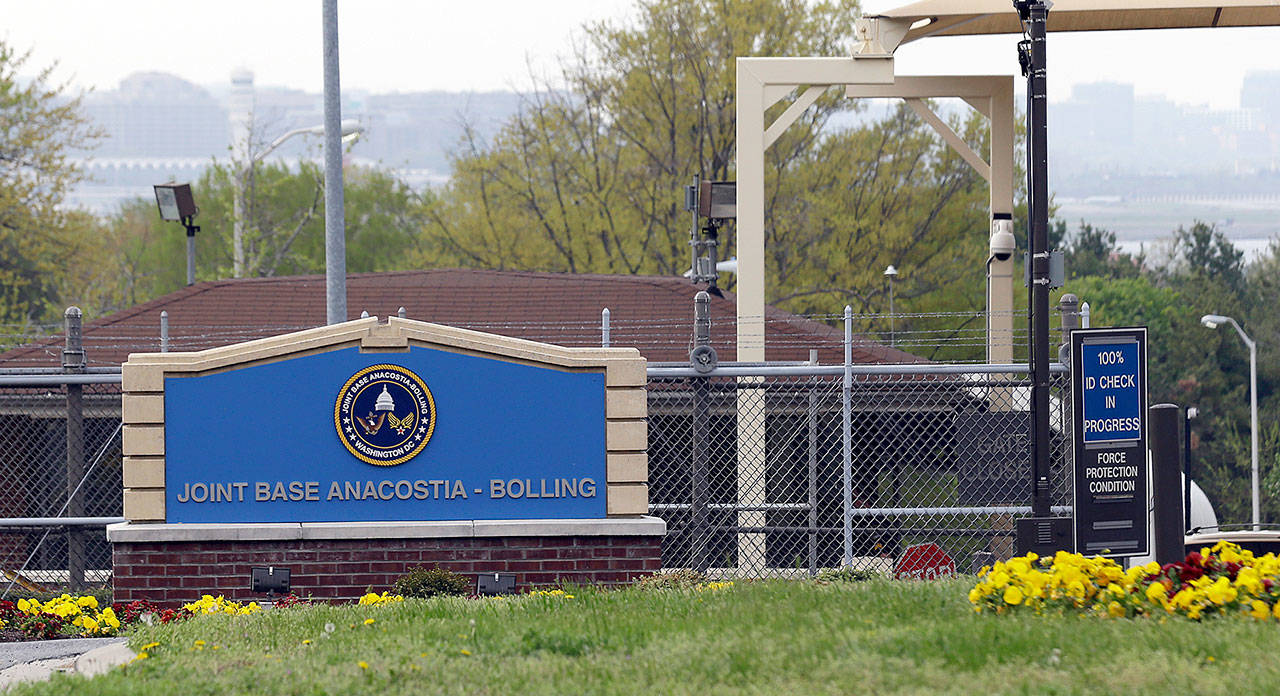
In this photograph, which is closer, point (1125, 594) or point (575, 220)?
point (1125, 594)

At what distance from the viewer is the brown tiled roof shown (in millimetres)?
18641

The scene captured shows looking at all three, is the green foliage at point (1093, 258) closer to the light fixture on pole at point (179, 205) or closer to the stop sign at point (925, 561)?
the light fixture on pole at point (179, 205)

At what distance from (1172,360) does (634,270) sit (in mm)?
39417

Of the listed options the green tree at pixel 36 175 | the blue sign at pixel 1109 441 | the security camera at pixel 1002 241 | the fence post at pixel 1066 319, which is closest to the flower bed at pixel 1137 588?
the blue sign at pixel 1109 441

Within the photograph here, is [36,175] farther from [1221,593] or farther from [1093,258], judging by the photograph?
[1093,258]

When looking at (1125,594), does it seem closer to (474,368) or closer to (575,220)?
(474,368)

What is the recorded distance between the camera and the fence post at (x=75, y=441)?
11562 millimetres

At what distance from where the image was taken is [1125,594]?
25.5 ft

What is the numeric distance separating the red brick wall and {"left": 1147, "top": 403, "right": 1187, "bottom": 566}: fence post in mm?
3809

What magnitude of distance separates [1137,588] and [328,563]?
5.84m

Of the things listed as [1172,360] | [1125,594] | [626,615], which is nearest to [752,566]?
[626,615]

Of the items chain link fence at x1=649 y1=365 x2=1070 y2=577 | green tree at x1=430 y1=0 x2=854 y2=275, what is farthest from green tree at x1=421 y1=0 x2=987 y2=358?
chain link fence at x1=649 y1=365 x2=1070 y2=577

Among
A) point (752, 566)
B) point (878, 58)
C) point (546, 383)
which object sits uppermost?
point (878, 58)

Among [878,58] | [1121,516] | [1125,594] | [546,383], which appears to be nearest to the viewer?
[1125,594]
